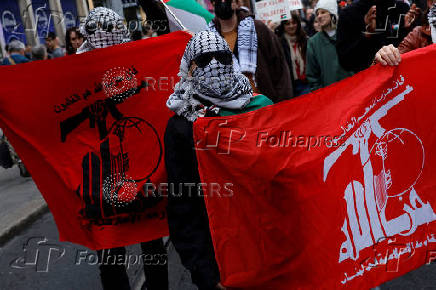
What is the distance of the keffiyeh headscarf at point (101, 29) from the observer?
3510mm

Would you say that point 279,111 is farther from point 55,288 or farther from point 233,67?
point 55,288

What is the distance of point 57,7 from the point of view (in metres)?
24.1

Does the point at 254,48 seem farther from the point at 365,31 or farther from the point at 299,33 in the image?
the point at 299,33

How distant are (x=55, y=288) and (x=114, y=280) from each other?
110cm

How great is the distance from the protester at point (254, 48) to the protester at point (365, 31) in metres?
0.87

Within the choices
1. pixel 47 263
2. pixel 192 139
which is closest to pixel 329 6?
pixel 47 263

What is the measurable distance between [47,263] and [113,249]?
1663 millimetres

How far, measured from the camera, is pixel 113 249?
350 centimetres

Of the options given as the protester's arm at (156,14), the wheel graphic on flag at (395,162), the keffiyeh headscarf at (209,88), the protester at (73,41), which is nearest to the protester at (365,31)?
the wheel graphic on flag at (395,162)

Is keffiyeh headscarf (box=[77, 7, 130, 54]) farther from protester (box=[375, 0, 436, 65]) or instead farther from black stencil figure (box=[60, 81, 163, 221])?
protester (box=[375, 0, 436, 65])

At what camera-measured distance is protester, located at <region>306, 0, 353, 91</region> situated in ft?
18.6

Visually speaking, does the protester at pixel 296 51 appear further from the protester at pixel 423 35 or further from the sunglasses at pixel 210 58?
the sunglasses at pixel 210 58

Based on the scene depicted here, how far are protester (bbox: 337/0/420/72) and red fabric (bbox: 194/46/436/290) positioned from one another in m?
1.45

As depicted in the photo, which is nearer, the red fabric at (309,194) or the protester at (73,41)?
the red fabric at (309,194)
